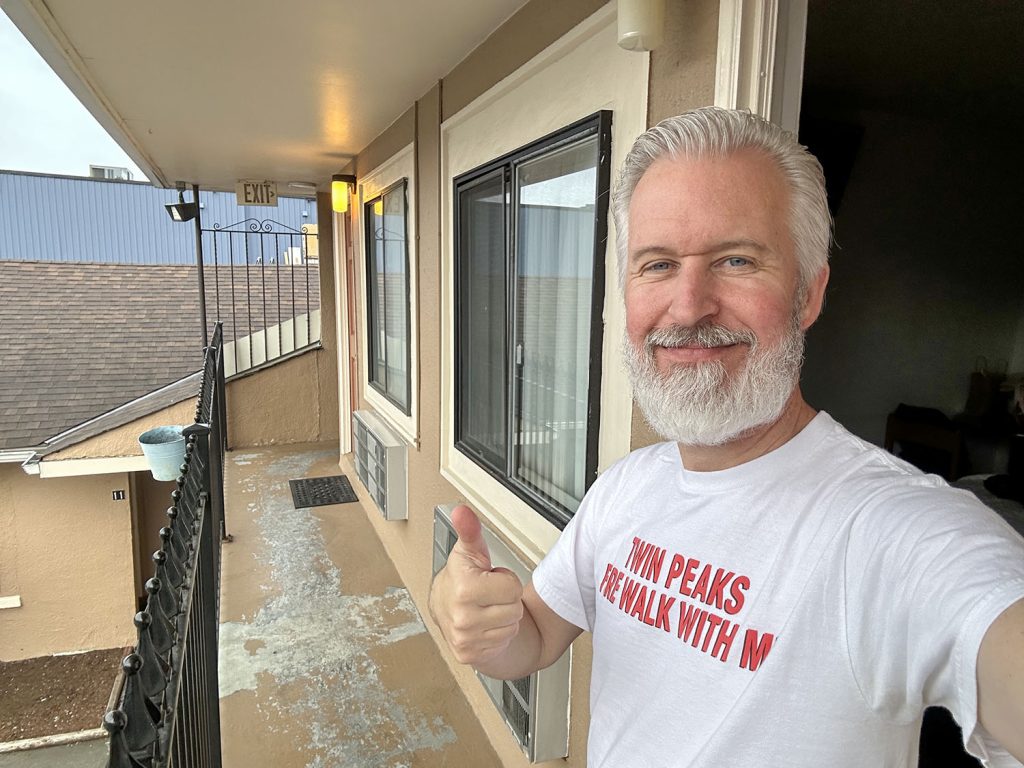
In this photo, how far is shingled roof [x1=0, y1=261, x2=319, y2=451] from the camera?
327 inches

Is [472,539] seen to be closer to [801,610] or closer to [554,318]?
[801,610]

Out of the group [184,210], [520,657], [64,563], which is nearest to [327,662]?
[520,657]

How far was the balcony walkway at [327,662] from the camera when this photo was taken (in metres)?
2.54

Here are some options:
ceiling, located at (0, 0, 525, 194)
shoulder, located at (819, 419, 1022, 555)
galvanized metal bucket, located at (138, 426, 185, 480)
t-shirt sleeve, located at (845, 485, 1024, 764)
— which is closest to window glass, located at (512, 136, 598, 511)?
ceiling, located at (0, 0, 525, 194)

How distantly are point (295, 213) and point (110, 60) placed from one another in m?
15.5

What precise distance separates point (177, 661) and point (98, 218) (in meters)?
19.9

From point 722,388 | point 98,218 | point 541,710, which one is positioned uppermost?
point 98,218

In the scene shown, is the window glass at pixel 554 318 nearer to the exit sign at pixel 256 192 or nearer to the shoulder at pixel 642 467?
the shoulder at pixel 642 467

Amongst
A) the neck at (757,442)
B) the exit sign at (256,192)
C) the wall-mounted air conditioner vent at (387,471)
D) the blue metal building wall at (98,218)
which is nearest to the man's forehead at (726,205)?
the neck at (757,442)

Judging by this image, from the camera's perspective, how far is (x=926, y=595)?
654mm

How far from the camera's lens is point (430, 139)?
125 inches

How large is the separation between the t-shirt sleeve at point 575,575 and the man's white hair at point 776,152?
0.54m

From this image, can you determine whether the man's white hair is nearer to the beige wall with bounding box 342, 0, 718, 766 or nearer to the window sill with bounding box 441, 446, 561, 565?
the beige wall with bounding box 342, 0, 718, 766

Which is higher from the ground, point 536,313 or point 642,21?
point 642,21
